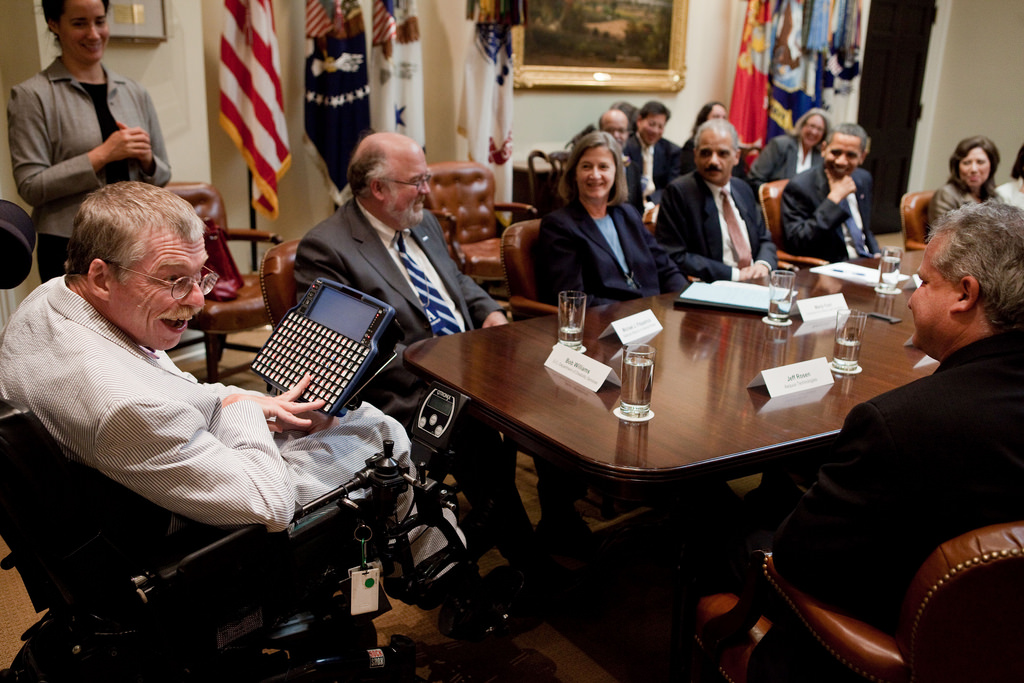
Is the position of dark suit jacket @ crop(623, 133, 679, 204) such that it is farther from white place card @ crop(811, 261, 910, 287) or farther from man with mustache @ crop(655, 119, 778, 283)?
white place card @ crop(811, 261, 910, 287)

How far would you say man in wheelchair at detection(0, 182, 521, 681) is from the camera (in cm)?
118

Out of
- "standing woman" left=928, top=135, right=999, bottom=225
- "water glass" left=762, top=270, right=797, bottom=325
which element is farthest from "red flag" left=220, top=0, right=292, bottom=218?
"standing woman" left=928, top=135, right=999, bottom=225

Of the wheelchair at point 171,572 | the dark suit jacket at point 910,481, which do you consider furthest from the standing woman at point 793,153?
the wheelchair at point 171,572

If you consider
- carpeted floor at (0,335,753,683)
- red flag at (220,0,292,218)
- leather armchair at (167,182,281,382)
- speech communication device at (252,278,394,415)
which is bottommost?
carpeted floor at (0,335,753,683)

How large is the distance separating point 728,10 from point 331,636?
263 inches

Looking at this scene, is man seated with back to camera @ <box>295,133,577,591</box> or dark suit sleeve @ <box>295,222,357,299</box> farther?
dark suit sleeve @ <box>295,222,357,299</box>

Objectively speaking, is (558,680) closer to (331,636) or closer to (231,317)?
(331,636)

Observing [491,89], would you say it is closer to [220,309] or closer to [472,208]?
[472,208]

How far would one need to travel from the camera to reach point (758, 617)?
4.58 feet

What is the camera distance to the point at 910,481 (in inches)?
44.7

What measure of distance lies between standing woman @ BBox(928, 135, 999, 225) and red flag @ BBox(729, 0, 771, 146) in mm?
2260

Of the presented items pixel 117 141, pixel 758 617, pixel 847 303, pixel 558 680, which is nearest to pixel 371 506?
pixel 758 617

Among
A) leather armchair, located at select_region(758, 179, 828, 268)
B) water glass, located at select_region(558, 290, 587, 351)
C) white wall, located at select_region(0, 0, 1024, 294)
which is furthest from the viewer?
leather armchair, located at select_region(758, 179, 828, 268)

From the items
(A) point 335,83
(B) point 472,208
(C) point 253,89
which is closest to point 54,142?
(C) point 253,89
